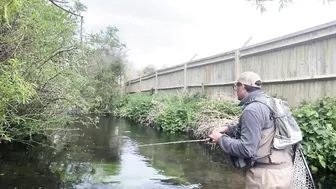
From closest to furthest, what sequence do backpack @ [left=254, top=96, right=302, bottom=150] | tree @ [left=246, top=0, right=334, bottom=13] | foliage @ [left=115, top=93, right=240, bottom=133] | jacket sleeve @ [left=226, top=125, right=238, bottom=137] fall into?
backpack @ [left=254, top=96, right=302, bottom=150] < jacket sleeve @ [left=226, top=125, right=238, bottom=137] < tree @ [left=246, top=0, right=334, bottom=13] < foliage @ [left=115, top=93, right=240, bottom=133]

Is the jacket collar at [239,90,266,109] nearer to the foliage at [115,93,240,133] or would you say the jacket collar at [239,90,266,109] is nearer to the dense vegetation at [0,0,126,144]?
the dense vegetation at [0,0,126,144]

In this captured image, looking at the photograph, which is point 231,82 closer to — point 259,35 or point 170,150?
point 259,35

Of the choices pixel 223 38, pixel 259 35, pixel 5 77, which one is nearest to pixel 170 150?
pixel 259 35

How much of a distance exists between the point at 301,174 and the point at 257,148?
57cm

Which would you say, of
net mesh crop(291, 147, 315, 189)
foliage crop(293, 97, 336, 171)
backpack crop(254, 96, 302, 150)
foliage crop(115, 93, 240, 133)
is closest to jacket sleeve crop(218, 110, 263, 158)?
backpack crop(254, 96, 302, 150)

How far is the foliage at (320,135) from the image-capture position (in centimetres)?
459

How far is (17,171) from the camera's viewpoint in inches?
197

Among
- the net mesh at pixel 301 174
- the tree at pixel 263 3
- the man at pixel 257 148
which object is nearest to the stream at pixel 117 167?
the net mesh at pixel 301 174

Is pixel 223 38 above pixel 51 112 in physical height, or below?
above

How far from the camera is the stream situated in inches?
178

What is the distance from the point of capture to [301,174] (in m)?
2.84

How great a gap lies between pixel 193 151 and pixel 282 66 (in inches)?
106

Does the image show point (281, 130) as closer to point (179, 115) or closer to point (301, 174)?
point (301, 174)

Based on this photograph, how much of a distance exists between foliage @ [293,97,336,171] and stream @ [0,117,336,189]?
1.05ft
